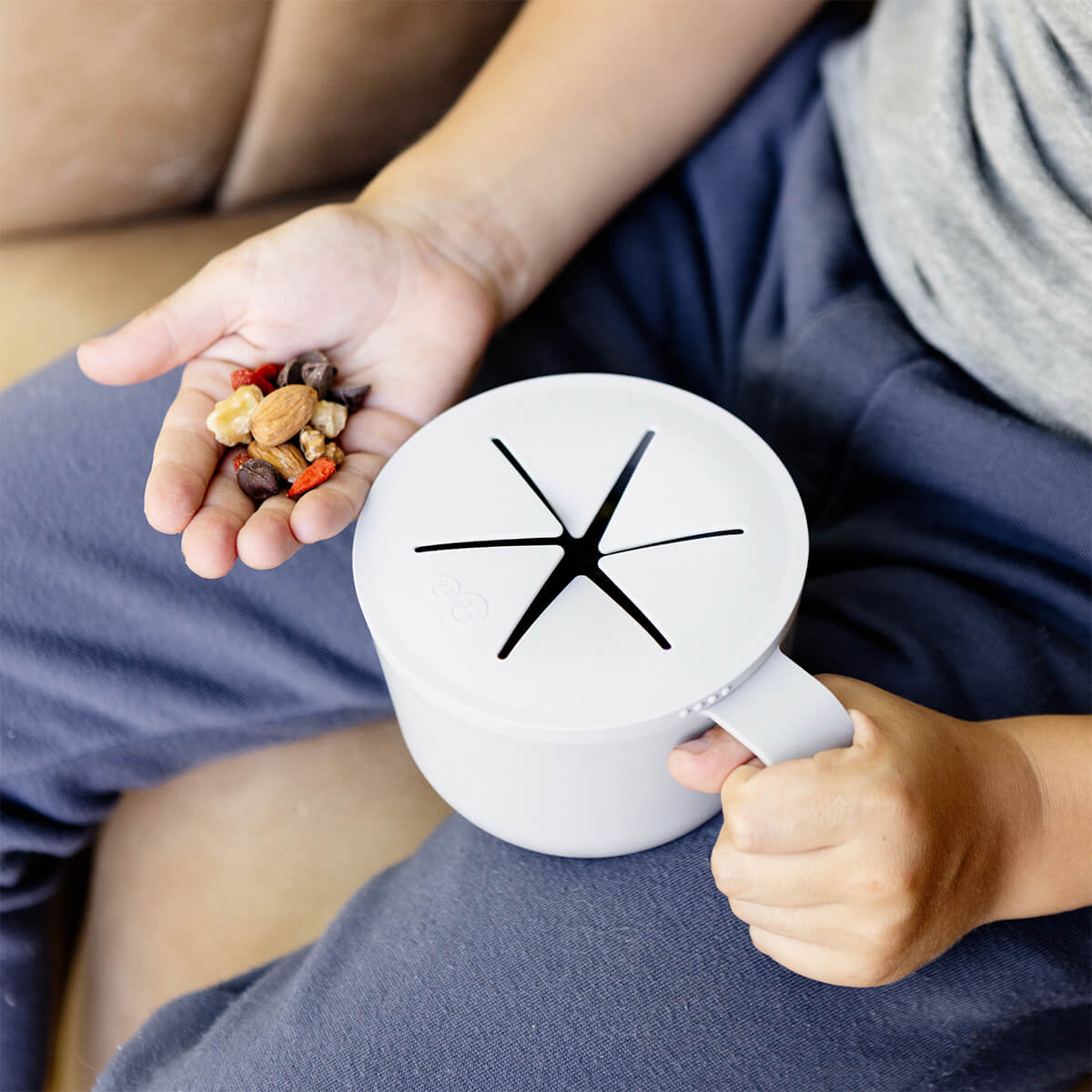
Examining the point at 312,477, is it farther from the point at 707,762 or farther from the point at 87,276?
the point at 87,276

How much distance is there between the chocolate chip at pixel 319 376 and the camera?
49 cm

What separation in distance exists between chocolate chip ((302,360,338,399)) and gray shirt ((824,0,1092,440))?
0.30 meters

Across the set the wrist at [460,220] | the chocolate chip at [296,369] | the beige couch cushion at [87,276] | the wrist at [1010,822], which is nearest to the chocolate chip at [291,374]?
the chocolate chip at [296,369]

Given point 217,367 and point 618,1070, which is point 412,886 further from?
point 217,367

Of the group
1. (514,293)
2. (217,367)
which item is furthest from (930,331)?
(217,367)

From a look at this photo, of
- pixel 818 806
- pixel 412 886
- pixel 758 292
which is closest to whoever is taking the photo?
pixel 818 806

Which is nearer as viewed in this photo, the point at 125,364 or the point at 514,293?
the point at 125,364

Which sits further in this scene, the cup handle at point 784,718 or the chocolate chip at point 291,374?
the chocolate chip at point 291,374

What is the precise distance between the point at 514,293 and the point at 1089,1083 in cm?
51

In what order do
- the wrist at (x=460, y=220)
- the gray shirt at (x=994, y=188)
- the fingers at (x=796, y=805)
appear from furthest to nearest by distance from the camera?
the wrist at (x=460, y=220) → the gray shirt at (x=994, y=188) → the fingers at (x=796, y=805)

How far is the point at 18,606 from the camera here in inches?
18.4

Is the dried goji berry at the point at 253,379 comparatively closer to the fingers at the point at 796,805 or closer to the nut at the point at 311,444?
the nut at the point at 311,444

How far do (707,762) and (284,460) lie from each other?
23cm

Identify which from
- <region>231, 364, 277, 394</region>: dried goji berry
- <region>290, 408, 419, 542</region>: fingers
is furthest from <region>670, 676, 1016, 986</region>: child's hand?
<region>231, 364, 277, 394</region>: dried goji berry
